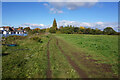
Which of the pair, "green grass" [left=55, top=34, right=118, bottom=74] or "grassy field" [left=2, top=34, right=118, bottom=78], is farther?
"green grass" [left=55, top=34, right=118, bottom=74]

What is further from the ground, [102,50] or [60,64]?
[102,50]

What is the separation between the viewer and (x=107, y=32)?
83750 millimetres

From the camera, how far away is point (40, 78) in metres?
4.85

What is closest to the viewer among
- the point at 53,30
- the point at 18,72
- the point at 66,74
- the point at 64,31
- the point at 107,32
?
the point at 66,74

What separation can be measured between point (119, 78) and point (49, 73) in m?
3.79

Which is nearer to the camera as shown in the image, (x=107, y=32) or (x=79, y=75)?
(x=79, y=75)

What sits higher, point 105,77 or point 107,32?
point 107,32

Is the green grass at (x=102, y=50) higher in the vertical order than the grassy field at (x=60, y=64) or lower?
higher

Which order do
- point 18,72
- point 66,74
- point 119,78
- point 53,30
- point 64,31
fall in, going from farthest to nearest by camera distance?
point 53,30 → point 64,31 → point 18,72 → point 66,74 → point 119,78

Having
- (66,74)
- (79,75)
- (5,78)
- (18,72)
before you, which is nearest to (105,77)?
(79,75)

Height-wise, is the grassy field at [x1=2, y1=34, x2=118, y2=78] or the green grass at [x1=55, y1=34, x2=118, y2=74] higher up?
the green grass at [x1=55, y1=34, x2=118, y2=74]

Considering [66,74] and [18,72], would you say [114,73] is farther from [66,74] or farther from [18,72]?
[18,72]

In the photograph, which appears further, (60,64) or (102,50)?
(102,50)

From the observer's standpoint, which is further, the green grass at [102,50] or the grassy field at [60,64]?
the green grass at [102,50]
